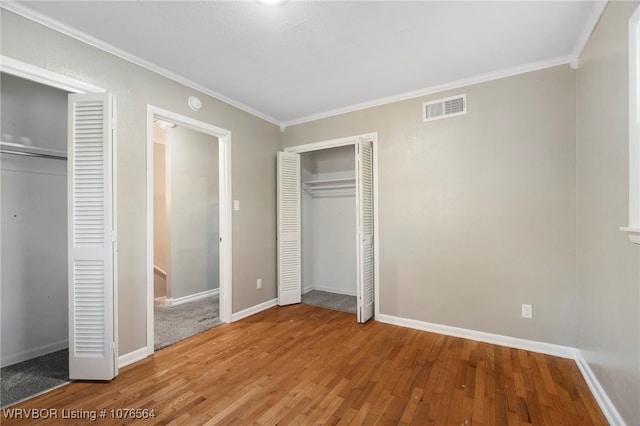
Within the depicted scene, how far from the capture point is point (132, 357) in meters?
2.32

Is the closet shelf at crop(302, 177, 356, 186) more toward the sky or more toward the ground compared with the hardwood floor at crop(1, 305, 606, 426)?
more toward the sky

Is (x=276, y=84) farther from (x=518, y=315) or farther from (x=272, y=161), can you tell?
(x=518, y=315)

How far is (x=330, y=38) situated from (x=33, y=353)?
3.71m

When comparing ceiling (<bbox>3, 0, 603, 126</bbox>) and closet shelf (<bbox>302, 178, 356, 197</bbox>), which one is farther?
closet shelf (<bbox>302, 178, 356, 197</bbox>)

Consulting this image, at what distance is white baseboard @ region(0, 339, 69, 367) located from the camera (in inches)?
90.4

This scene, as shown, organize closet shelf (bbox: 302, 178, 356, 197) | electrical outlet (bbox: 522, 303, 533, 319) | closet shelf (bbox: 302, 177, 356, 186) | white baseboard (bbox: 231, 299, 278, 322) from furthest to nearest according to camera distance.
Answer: closet shelf (bbox: 302, 178, 356, 197) < closet shelf (bbox: 302, 177, 356, 186) < white baseboard (bbox: 231, 299, 278, 322) < electrical outlet (bbox: 522, 303, 533, 319)

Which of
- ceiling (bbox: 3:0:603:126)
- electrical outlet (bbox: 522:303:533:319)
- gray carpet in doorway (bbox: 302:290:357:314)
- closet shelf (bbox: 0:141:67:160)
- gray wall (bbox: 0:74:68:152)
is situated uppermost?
ceiling (bbox: 3:0:603:126)

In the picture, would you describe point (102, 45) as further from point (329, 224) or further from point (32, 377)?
point (329, 224)

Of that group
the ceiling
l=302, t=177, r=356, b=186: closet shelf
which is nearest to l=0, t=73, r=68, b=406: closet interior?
the ceiling

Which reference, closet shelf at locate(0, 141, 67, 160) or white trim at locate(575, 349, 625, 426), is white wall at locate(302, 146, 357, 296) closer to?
white trim at locate(575, 349, 625, 426)

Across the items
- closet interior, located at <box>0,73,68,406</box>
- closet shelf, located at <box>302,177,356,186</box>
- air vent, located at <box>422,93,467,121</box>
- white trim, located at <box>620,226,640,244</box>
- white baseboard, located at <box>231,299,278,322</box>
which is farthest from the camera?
closet shelf, located at <box>302,177,356,186</box>

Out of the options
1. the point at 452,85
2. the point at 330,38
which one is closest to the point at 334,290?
the point at 452,85

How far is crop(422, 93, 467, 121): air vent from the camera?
2.81 meters

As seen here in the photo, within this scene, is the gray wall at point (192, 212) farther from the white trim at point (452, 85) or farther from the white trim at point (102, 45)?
the white trim at point (452, 85)
